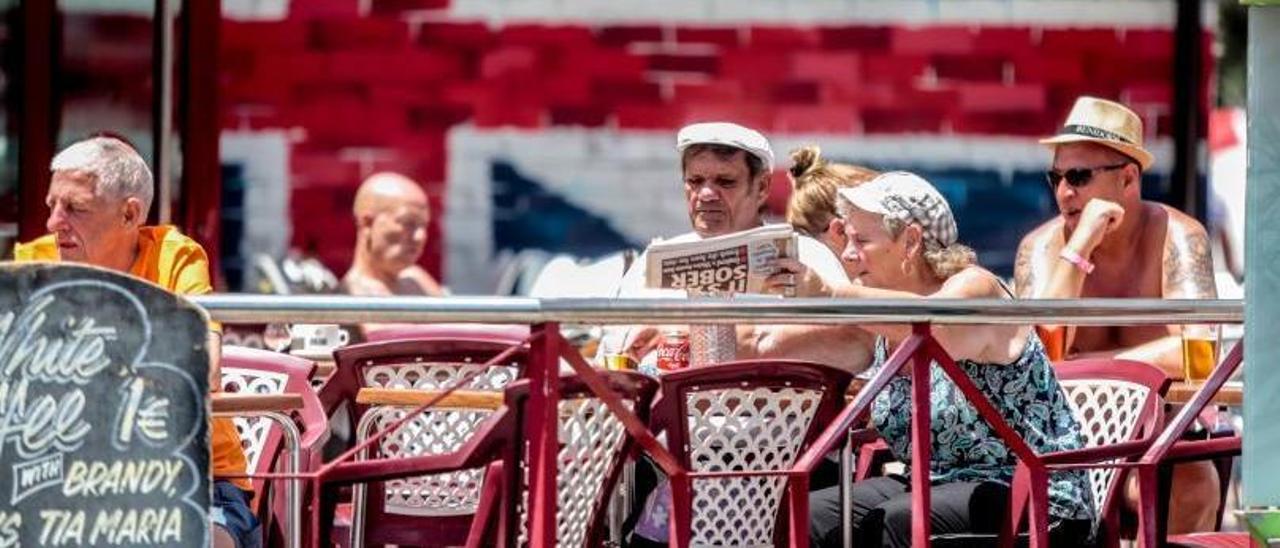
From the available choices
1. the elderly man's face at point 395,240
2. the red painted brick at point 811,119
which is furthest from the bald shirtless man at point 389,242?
the red painted brick at point 811,119

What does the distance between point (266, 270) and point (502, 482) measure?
18.9 feet

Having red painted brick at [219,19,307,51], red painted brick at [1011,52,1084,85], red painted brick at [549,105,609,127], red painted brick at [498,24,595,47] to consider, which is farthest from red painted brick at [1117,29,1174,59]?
red painted brick at [219,19,307,51]

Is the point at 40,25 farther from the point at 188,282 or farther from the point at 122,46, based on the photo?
the point at 188,282

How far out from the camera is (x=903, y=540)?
639 cm

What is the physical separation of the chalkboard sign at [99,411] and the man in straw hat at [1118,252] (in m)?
3.17

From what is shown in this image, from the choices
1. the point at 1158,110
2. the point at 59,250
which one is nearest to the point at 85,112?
the point at 59,250

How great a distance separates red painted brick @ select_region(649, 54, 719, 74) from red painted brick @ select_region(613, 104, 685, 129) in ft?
0.56

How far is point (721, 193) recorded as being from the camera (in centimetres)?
789

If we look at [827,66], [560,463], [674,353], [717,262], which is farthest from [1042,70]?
[560,463]

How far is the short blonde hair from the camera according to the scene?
8281 millimetres

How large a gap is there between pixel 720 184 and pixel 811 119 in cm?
398

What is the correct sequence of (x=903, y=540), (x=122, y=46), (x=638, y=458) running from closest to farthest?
(x=903, y=540), (x=638, y=458), (x=122, y=46)

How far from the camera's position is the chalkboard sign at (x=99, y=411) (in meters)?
5.40

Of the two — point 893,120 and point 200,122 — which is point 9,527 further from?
point 893,120
